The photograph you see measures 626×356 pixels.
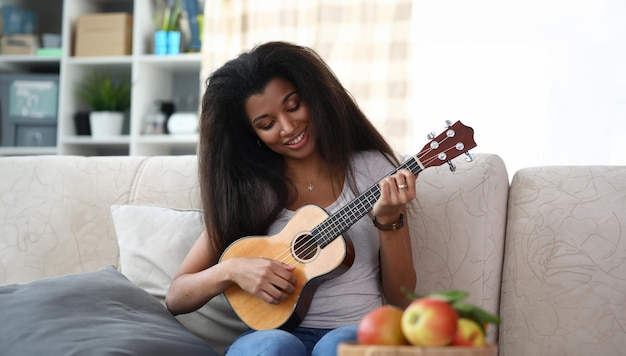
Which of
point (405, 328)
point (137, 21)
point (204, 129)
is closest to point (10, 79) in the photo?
point (137, 21)

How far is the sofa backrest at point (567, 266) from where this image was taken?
1759mm

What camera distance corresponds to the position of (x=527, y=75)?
323cm

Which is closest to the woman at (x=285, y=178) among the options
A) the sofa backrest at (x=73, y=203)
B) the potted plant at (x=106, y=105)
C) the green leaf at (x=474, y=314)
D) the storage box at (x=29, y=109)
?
the sofa backrest at (x=73, y=203)

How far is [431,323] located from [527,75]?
2557 mm

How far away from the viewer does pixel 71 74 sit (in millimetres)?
3852

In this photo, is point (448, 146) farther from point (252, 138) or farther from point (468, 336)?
point (468, 336)

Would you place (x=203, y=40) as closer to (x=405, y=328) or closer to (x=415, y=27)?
(x=415, y=27)

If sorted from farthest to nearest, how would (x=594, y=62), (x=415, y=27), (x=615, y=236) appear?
1. (x=415, y=27)
2. (x=594, y=62)
3. (x=615, y=236)

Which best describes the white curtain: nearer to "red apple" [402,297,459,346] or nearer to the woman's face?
the woman's face

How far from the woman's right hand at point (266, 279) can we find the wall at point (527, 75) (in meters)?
1.79

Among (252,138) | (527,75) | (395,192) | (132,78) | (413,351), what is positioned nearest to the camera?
(413,351)

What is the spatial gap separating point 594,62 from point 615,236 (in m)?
1.54

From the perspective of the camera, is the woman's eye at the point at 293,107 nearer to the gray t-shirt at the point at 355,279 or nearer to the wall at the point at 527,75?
the gray t-shirt at the point at 355,279

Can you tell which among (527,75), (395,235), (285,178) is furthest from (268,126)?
(527,75)
